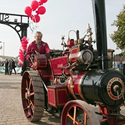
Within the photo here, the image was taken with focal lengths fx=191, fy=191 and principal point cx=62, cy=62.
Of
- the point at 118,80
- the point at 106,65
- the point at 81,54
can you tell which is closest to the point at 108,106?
the point at 118,80

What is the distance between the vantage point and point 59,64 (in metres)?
3.46

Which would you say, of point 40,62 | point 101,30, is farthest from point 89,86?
point 40,62

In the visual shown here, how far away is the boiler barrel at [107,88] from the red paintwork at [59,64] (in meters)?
0.85

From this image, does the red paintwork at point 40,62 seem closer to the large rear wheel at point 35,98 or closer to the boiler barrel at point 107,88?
the large rear wheel at point 35,98

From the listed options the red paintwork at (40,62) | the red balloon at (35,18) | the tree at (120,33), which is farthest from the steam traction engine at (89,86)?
the tree at (120,33)

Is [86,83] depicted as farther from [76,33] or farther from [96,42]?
[76,33]

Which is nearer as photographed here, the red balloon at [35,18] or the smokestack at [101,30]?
the smokestack at [101,30]

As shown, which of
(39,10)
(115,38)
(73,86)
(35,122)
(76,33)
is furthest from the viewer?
(115,38)

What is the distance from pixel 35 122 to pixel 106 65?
187 centimetres

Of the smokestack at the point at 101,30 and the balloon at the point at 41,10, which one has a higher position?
the balloon at the point at 41,10

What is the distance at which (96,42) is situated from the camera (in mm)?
2752

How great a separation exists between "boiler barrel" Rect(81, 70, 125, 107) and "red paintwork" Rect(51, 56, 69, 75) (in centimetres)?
85

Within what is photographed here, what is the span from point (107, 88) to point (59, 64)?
1340 mm

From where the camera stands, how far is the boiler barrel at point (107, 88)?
7.55 ft
